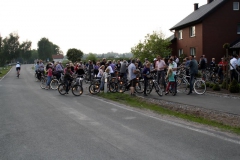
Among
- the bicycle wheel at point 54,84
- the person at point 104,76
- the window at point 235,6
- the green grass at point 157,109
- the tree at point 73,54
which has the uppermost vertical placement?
the window at point 235,6

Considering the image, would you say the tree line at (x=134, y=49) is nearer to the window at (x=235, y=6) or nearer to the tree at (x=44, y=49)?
the window at (x=235, y=6)

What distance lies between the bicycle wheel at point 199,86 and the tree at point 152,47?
24.1 m

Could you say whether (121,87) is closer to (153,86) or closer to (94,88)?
(94,88)

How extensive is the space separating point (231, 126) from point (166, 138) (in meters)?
2.43

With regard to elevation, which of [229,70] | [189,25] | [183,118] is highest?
[189,25]

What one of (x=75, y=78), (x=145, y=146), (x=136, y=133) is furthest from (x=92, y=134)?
(x=75, y=78)

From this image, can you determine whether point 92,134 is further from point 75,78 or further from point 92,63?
point 92,63

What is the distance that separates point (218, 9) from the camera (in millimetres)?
35844

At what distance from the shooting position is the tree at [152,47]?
4103 centimetres

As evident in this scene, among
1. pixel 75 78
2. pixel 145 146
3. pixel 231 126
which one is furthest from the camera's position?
pixel 75 78

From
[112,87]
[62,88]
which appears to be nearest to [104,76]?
[112,87]

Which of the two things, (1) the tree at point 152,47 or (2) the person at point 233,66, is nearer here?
(2) the person at point 233,66

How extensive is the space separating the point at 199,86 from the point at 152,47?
2461cm

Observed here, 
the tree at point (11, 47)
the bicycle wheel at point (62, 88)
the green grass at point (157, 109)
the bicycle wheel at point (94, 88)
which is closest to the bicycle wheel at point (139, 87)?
the green grass at point (157, 109)
